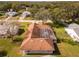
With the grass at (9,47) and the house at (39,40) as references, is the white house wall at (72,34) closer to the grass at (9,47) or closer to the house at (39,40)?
the house at (39,40)

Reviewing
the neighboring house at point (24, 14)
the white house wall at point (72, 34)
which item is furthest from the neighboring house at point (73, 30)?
the neighboring house at point (24, 14)

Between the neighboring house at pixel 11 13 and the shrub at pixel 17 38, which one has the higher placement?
the neighboring house at pixel 11 13

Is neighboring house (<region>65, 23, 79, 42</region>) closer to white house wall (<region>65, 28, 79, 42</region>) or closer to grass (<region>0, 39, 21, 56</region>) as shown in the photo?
white house wall (<region>65, 28, 79, 42</region>)

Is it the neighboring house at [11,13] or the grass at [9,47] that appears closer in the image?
the grass at [9,47]

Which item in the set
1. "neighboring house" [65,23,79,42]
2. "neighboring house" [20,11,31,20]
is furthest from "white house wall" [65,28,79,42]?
"neighboring house" [20,11,31,20]

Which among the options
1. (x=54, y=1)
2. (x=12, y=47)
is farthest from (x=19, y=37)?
(x=54, y=1)

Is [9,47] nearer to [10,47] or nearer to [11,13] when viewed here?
[10,47]

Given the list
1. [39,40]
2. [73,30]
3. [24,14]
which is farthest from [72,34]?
[24,14]
